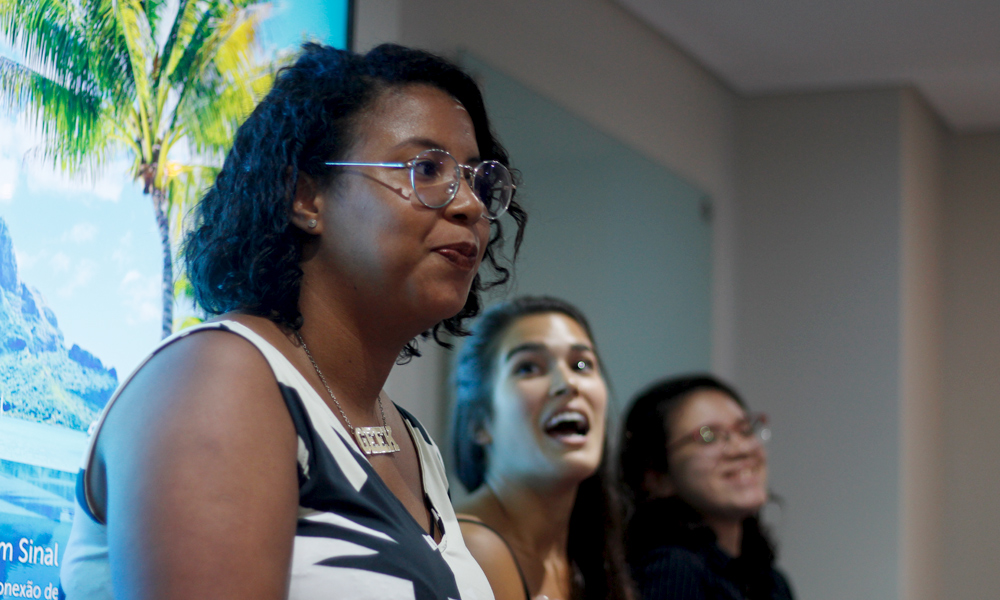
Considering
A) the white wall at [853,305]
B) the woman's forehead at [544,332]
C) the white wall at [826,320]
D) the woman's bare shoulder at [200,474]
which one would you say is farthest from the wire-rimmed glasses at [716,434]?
the woman's bare shoulder at [200,474]

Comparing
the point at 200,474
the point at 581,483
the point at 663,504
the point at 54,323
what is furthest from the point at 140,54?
the point at 663,504

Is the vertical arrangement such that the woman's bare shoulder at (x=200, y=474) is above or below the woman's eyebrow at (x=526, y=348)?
below

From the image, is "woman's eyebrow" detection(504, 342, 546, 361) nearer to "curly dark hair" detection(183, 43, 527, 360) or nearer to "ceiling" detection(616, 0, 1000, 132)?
"curly dark hair" detection(183, 43, 527, 360)

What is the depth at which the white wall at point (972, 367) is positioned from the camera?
171 inches

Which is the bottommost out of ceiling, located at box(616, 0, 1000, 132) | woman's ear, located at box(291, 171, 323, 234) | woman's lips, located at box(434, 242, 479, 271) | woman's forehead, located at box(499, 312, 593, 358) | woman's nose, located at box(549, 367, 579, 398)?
woman's nose, located at box(549, 367, 579, 398)

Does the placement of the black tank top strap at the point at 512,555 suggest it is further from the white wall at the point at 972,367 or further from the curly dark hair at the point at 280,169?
the white wall at the point at 972,367

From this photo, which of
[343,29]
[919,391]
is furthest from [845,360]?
[343,29]

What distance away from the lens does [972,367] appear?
448 cm

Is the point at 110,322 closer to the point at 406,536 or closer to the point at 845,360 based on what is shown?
the point at 406,536

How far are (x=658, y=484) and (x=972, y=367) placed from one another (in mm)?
2389

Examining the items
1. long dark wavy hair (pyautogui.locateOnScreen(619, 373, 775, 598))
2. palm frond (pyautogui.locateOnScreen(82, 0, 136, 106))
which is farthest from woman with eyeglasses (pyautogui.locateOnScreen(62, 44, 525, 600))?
long dark wavy hair (pyautogui.locateOnScreen(619, 373, 775, 598))

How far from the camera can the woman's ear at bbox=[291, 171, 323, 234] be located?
3.96 feet

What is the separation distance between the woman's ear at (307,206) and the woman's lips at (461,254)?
0.15 m

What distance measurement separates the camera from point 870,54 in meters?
3.80
